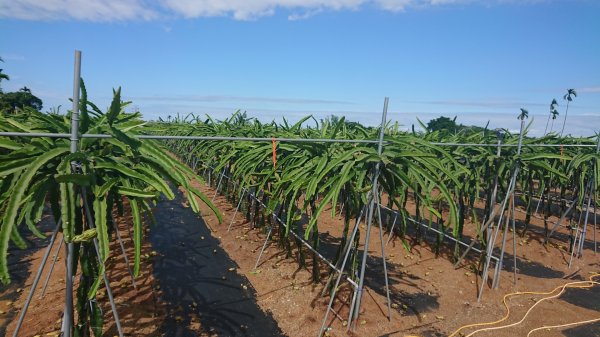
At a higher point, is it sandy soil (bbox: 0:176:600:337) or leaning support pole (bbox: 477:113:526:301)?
leaning support pole (bbox: 477:113:526:301)

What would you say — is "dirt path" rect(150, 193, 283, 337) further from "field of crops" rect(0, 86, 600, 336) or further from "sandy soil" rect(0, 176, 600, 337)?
"field of crops" rect(0, 86, 600, 336)

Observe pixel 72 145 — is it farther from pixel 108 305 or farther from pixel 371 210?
pixel 108 305

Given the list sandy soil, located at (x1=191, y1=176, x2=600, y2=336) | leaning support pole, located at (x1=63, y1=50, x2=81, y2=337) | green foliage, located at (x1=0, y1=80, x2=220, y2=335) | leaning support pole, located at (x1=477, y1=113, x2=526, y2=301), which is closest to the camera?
green foliage, located at (x1=0, y1=80, x2=220, y2=335)

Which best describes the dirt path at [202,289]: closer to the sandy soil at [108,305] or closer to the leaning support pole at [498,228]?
the sandy soil at [108,305]

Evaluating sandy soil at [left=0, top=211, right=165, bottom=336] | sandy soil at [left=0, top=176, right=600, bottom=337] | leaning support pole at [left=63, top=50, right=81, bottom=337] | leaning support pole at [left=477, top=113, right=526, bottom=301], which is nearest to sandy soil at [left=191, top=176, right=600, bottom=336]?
sandy soil at [left=0, top=176, right=600, bottom=337]

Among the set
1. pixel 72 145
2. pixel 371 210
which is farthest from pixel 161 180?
pixel 371 210

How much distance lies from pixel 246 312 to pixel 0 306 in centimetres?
336

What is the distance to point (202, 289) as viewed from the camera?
586cm

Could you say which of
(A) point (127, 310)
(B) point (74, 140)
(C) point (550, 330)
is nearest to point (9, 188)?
(B) point (74, 140)

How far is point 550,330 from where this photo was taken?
5281 millimetres

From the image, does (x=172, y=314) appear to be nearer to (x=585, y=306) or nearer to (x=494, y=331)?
(x=494, y=331)

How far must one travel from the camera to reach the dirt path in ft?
15.9

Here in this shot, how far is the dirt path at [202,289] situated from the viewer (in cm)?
486

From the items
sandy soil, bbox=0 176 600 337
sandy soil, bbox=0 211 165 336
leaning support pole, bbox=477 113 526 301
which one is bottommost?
sandy soil, bbox=0 211 165 336
